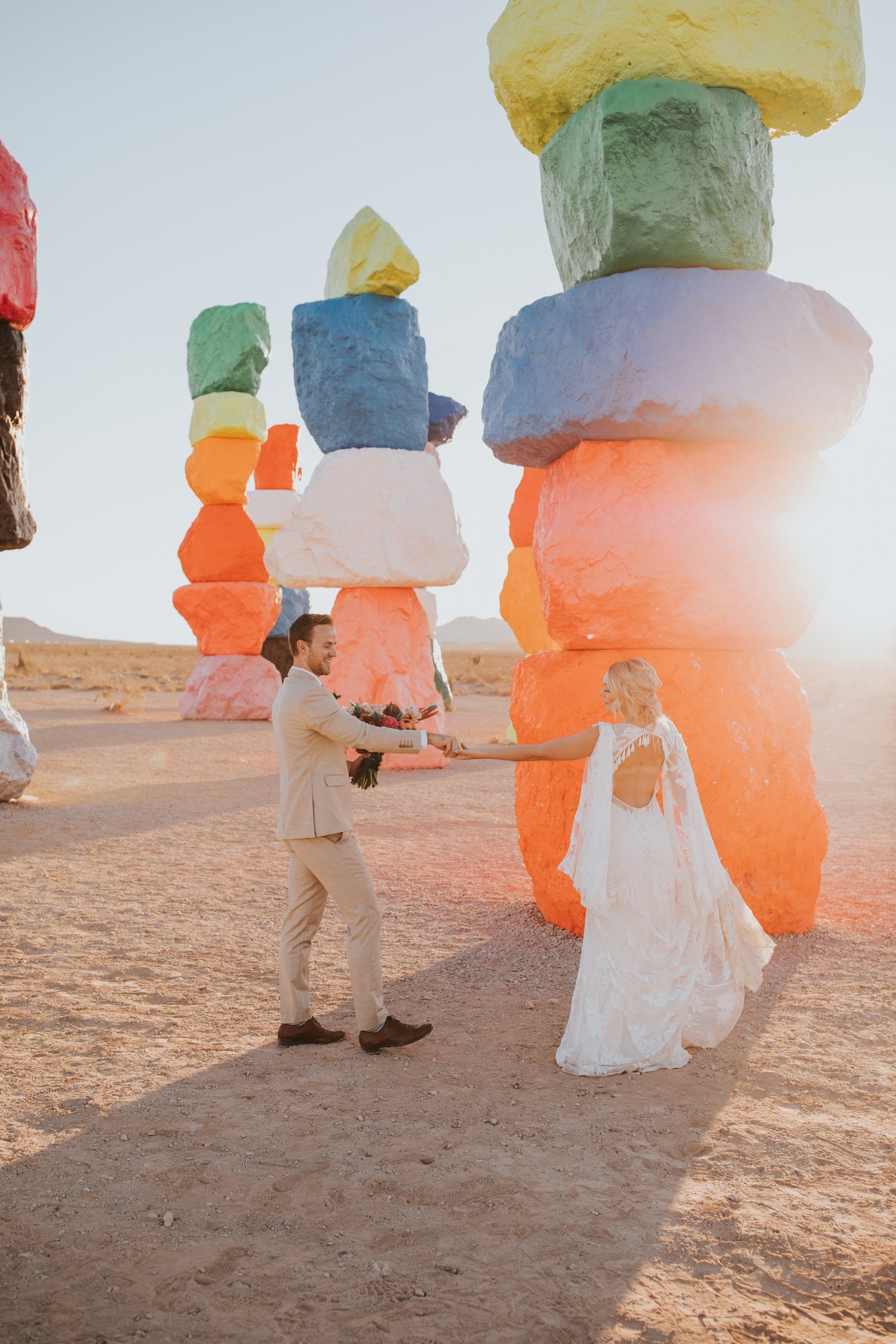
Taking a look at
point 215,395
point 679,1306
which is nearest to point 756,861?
point 679,1306

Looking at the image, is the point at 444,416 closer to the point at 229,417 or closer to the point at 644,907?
the point at 229,417

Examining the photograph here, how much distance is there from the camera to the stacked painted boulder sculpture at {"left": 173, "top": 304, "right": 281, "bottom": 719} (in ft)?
52.1

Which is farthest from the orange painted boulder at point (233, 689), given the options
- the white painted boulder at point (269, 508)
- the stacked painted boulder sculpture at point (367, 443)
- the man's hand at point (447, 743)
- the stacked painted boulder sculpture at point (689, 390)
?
the man's hand at point (447, 743)

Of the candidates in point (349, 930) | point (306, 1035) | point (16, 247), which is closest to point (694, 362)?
point (349, 930)

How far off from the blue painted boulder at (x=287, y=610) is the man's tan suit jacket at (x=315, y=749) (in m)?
15.0

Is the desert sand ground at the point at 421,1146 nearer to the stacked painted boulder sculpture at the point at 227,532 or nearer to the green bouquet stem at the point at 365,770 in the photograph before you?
the green bouquet stem at the point at 365,770

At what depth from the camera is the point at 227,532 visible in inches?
643

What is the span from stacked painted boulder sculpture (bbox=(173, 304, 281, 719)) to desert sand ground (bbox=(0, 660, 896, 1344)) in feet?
34.2

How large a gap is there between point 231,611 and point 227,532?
1.22m

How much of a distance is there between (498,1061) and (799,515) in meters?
3.31

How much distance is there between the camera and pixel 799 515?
5.61 m

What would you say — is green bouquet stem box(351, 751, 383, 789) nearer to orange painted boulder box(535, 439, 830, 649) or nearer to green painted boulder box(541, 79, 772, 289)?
orange painted boulder box(535, 439, 830, 649)

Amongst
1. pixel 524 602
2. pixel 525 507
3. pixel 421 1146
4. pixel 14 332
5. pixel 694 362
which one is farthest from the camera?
pixel 525 507

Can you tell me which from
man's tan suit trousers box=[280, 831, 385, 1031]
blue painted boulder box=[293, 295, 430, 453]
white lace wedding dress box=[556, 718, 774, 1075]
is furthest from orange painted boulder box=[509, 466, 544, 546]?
man's tan suit trousers box=[280, 831, 385, 1031]
